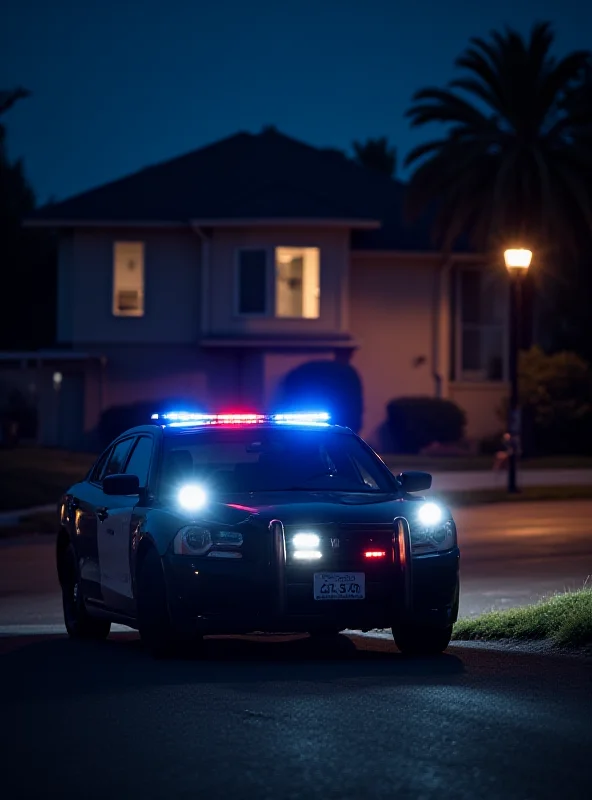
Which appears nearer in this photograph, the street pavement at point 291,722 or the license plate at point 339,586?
the street pavement at point 291,722

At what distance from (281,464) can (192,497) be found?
118 cm

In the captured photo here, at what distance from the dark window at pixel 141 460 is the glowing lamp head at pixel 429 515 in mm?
2067

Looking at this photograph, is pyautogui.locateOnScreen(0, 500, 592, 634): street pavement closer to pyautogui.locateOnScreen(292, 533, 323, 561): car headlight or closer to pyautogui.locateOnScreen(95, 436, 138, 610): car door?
pyautogui.locateOnScreen(95, 436, 138, 610): car door

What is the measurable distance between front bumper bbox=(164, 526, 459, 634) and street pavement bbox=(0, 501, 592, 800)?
0.27 meters

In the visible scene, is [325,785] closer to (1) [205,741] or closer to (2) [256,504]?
(1) [205,741]

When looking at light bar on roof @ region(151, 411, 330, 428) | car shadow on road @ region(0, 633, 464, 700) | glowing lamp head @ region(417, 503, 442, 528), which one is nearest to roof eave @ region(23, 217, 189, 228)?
light bar on roof @ region(151, 411, 330, 428)

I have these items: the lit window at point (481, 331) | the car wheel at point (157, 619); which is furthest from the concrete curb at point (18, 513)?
the lit window at point (481, 331)

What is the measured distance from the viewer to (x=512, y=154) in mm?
40031

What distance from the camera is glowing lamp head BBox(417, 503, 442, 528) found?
35.2 ft

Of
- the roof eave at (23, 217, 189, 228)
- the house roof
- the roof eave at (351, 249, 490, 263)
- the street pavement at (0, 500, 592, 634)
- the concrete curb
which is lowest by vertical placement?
the concrete curb

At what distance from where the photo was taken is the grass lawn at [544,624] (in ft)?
36.1

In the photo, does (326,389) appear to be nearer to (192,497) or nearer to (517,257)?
(517,257)

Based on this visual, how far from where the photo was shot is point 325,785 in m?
6.49

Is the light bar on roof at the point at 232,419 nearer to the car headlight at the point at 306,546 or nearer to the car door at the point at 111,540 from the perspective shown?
the car door at the point at 111,540
